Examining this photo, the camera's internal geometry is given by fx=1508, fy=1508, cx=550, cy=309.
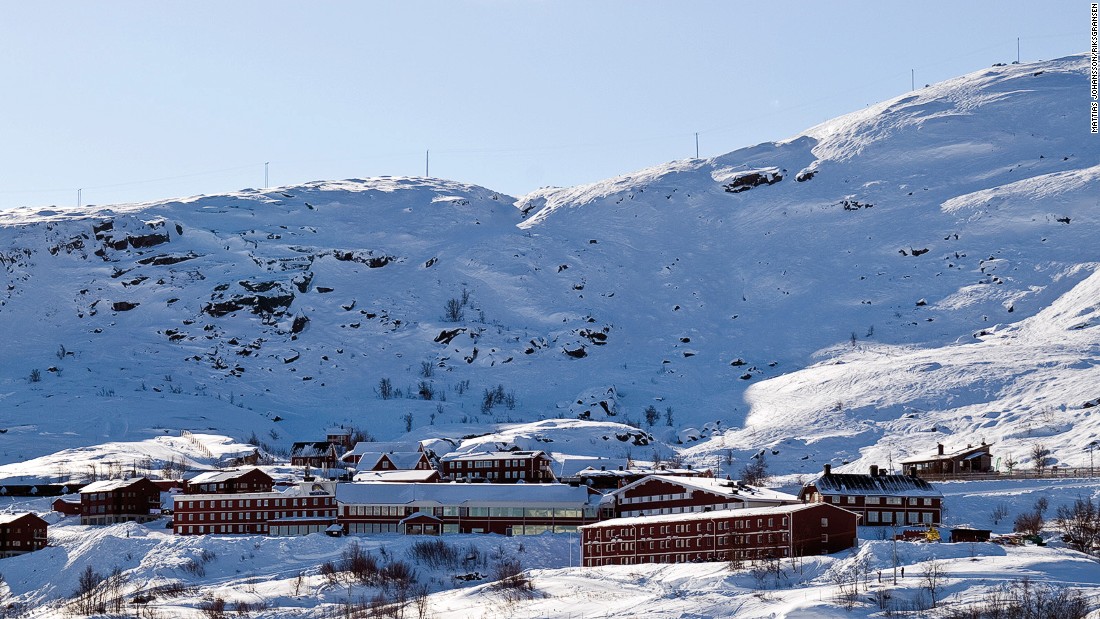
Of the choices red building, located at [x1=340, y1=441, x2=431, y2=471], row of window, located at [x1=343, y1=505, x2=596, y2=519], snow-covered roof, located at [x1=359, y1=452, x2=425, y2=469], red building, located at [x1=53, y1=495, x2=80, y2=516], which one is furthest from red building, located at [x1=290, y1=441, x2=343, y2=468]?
row of window, located at [x1=343, y1=505, x2=596, y2=519]

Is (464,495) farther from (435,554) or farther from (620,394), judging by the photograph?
(620,394)

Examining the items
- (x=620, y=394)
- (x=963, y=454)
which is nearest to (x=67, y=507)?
(x=963, y=454)

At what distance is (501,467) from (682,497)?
25.0 meters

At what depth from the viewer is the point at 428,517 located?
319 ft

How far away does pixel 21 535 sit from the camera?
314 ft

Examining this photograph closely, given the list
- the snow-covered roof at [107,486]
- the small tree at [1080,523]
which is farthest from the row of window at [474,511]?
the small tree at [1080,523]

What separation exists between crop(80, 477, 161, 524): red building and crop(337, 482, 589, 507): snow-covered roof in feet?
54.0

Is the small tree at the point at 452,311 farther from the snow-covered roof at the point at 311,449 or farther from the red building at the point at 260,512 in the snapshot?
the red building at the point at 260,512

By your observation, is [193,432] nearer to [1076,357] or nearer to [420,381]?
[420,381]

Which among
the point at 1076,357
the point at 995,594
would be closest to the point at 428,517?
the point at 995,594

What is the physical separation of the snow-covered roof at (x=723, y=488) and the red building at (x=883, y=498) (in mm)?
2318

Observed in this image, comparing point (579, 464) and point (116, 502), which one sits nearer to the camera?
point (116, 502)

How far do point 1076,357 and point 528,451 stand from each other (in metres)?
52.5

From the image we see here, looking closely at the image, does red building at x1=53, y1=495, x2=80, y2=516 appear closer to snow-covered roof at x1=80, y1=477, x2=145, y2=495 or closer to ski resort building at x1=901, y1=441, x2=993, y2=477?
snow-covered roof at x1=80, y1=477, x2=145, y2=495
